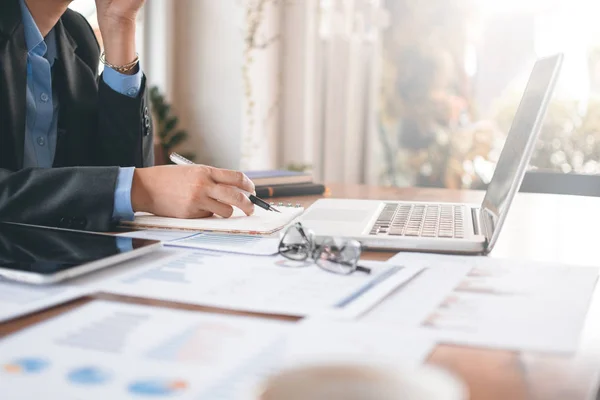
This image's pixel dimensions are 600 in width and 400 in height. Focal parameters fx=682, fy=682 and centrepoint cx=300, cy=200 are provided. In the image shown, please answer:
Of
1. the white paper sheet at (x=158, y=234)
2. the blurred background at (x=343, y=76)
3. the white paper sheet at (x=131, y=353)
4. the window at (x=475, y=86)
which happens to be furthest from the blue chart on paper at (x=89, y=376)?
the window at (x=475, y=86)

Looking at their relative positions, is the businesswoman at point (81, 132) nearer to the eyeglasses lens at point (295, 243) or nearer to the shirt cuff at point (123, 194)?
the shirt cuff at point (123, 194)

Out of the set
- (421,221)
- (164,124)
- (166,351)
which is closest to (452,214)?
(421,221)

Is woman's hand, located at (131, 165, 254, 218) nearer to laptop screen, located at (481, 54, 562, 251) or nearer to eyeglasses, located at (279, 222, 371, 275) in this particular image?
eyeglasses, located at (279, 222, 371, 275)

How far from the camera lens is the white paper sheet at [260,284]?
62cm

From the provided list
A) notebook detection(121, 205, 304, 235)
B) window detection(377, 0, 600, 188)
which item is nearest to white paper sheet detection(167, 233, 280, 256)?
notebook detection(121, 205, 304, 235)

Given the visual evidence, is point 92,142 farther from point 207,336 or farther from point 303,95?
point 303,95

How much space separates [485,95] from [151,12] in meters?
1.83

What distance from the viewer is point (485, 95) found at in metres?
3.75

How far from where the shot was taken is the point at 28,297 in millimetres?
629

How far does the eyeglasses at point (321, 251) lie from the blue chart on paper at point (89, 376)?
35cm

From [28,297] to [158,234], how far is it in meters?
0.38

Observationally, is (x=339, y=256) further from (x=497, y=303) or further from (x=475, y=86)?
(x=475, y=86)

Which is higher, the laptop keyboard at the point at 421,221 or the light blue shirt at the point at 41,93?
the light blue shirt at the point at 41,93

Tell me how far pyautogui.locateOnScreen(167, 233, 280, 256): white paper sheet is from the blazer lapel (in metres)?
0.48
